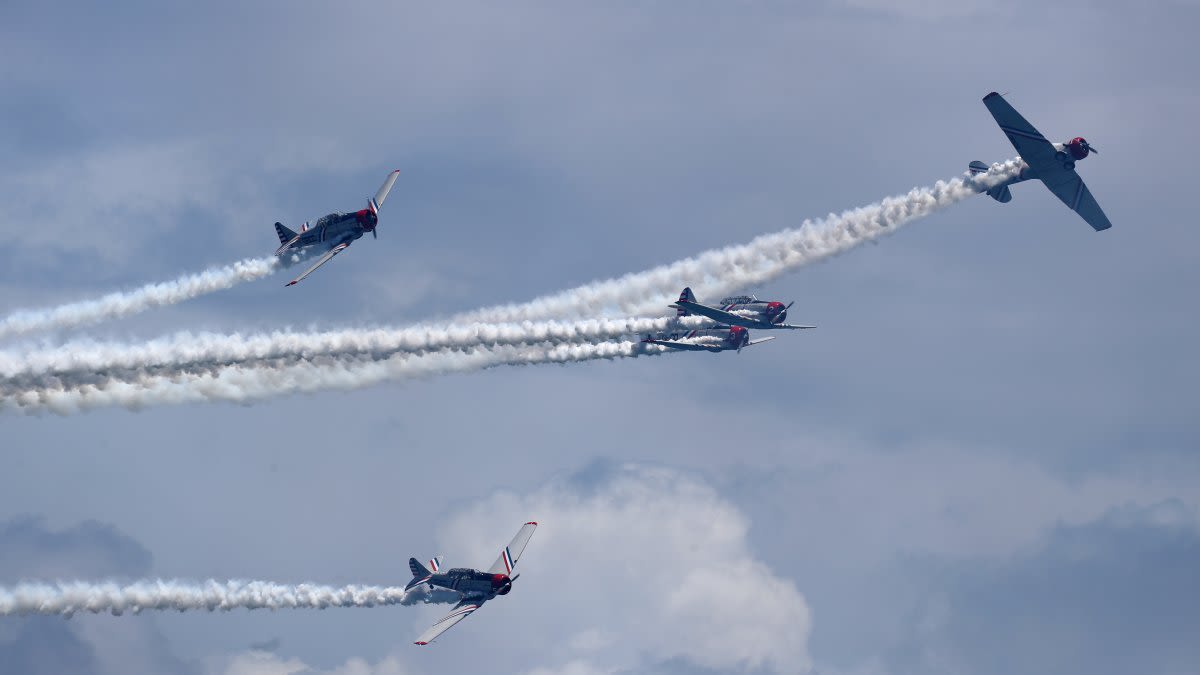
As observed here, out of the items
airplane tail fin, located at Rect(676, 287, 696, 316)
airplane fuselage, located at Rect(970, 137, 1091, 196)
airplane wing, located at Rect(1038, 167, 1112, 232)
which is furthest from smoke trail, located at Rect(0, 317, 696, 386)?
airplane wing, located at Rect(1038, 167, 1112, 232)

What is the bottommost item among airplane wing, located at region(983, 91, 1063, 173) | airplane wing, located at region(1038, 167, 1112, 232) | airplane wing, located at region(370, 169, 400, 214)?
airplane wing, located at region(1038, 167, 1112, 232)

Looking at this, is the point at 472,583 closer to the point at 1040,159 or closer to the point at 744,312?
the point at 744,312

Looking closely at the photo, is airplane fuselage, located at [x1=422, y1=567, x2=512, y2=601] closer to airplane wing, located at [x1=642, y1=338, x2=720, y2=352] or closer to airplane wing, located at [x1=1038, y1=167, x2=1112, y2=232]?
airplane wing, located at [x1=642, y1=338, x2=720, y2=352]

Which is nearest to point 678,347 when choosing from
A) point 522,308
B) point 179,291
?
point 522,308

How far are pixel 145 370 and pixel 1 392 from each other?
829 centimetres

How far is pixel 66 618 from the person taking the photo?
264ft

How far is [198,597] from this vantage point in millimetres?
87688

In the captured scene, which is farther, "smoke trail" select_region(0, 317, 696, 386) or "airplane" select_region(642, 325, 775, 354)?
"airplane" select_region(642, 325, 775, 354)

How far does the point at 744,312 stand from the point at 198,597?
44.0m

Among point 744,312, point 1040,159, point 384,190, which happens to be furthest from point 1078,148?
point 384,190

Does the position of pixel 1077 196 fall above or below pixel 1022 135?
below

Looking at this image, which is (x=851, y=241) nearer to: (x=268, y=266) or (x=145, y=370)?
(x=268, y=266)

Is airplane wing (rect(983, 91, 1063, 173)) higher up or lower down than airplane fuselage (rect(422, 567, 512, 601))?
higher up

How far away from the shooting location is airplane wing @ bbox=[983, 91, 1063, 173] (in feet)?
318
